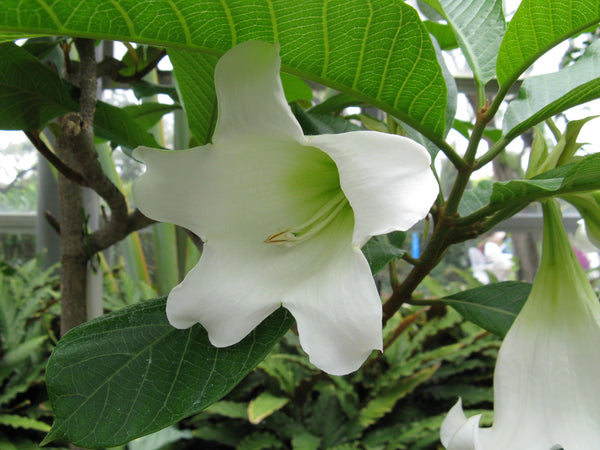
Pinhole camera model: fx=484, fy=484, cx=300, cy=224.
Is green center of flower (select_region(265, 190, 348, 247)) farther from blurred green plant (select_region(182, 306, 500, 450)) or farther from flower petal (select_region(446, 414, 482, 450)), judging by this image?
blurred green plant (select_region(182, 306, 500, 450))

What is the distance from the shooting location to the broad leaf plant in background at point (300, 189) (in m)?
0.24

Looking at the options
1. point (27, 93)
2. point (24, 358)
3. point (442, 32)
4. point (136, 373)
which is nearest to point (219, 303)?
point (136, 373)

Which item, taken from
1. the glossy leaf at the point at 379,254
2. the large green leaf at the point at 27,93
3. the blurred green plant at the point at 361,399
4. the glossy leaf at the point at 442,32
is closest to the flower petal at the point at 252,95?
the glossy leaf at the point at 379,254

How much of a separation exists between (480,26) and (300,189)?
0.70 ft

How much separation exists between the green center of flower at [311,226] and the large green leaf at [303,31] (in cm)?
9

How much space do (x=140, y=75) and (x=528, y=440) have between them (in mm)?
582

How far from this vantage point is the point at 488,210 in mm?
355

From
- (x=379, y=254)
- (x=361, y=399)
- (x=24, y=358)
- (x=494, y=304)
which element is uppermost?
(x=379, y=254)

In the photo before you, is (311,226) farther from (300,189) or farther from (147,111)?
(147,111)

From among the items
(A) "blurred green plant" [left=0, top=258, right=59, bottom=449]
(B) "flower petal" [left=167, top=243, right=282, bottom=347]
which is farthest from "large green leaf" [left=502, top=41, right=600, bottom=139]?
(A) "blurred green plant" [left=0, top=258, right=59, bottom=449]

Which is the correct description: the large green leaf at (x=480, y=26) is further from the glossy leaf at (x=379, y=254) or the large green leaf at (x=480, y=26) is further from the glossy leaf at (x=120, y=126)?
the glossy leaf at (x=120, y=126)

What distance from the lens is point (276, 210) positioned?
1.18 ft

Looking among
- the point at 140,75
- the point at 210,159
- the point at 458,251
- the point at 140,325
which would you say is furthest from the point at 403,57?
the point at 458,251

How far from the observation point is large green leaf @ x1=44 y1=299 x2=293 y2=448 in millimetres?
292
